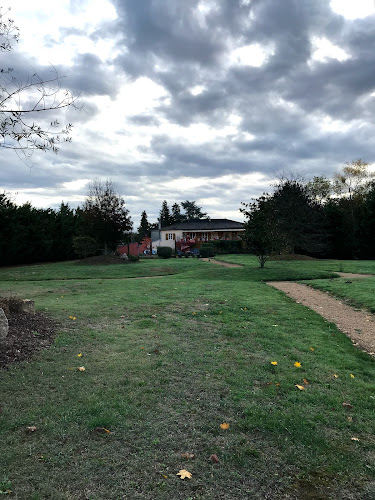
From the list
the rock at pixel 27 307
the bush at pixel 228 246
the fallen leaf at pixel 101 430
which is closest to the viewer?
the fallen leaf at pixel 101 430

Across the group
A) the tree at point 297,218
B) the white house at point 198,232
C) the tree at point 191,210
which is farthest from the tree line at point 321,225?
the tree at point 191,210

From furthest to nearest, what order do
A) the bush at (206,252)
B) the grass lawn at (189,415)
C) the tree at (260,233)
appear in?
1. the bush at (206,252)
2. the tree at (260,233)
3. the grass lawn at (189,415)

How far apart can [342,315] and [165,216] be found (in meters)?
80.9

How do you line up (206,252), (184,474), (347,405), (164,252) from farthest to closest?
(206,252) → (164,252) → (347,405) → (184,474)

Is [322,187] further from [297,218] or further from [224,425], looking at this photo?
[224,425]

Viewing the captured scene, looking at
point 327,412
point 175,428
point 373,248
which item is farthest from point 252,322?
point 373,248

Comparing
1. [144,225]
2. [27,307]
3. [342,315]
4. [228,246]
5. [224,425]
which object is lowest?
[342,315]

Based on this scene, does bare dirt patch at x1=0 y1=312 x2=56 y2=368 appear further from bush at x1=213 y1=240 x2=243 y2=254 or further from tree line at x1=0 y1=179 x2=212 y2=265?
bush at x1=213 y1=240 x2=243 y2=254

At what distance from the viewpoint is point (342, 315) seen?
25.6 feet

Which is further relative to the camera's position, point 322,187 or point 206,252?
point 322,187

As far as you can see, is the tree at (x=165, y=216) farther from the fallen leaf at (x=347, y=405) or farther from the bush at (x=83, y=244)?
the fallen leaf at (x=347, y=405)

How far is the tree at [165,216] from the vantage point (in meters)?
85.2

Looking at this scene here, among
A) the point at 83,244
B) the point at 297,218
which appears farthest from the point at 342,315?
the point at 297,218

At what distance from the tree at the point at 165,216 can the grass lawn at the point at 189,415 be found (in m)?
79.1
